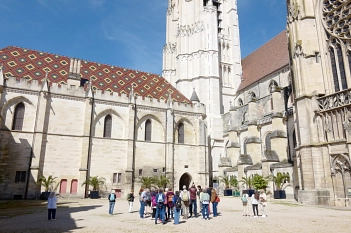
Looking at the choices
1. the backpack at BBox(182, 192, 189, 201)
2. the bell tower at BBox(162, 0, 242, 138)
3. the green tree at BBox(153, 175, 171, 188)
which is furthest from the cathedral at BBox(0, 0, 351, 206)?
the backpack at BBox(182, 192, 189, 201)

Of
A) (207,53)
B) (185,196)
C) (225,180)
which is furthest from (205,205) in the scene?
(207,53)

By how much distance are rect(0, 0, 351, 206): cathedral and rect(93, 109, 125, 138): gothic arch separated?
90mm

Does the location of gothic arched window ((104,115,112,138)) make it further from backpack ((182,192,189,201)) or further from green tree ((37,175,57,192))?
backpack ((182,192,189,201))

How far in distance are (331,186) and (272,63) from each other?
63.6ft

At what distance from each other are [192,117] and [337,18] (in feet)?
48.8

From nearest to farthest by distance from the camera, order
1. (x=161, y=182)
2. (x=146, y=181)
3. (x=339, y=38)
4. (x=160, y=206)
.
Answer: (x=160, y=206)
(x=339, y=38)
(x=146, y=181)
(x=161, y=182)

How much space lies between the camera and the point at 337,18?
1641cm

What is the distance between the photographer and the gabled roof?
29.5m

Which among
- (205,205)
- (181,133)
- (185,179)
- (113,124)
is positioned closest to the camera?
(205,205)

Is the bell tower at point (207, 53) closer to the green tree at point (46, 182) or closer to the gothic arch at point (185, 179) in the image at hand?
the gothic arch at point (185, 179)

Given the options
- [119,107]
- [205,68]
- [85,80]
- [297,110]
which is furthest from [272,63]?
[85,80]

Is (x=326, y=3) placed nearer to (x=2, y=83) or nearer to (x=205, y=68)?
(x=205, y=68)

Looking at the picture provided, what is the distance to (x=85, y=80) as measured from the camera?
81.6 ft

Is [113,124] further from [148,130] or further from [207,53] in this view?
[207,53]
